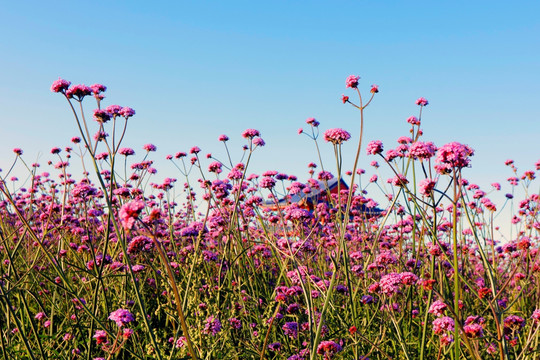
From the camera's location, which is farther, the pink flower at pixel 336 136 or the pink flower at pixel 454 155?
the pink flower at pixel 336 136

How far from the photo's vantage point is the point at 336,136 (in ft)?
10.5

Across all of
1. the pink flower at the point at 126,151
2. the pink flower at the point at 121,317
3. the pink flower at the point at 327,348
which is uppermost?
the pink flower at the point at 126,151

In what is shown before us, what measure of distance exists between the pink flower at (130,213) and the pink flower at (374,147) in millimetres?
1900

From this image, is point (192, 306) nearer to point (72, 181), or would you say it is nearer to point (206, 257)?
point (206, 257)

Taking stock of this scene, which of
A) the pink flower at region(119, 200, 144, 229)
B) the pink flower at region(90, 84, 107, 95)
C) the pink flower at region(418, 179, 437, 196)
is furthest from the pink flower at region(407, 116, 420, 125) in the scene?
the pink flower at region(119, 200, 144, 229)

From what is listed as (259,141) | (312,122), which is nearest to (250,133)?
(259,141)

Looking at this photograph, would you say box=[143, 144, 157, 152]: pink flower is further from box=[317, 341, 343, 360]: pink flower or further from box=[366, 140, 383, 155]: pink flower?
box=[317, 341, 343, 360]: pink flower

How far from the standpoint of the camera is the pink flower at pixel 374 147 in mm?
3035

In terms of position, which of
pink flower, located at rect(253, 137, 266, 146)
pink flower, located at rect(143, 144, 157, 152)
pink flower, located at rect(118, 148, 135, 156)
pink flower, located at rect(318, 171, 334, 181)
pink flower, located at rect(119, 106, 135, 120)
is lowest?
pink flower, located at rect(318, 171, 334, 181)

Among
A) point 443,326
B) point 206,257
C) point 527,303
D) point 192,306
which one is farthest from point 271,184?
point 527,303

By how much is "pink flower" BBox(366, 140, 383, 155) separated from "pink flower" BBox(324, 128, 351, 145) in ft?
0.64

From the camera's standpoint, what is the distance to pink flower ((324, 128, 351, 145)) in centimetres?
321

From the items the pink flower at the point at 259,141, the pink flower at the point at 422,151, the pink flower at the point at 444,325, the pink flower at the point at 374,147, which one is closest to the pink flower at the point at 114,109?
the pink flower at the point at 259,141

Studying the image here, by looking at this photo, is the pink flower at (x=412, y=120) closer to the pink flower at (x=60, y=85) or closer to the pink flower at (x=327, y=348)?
the pink flower at (x=327, y=348)
